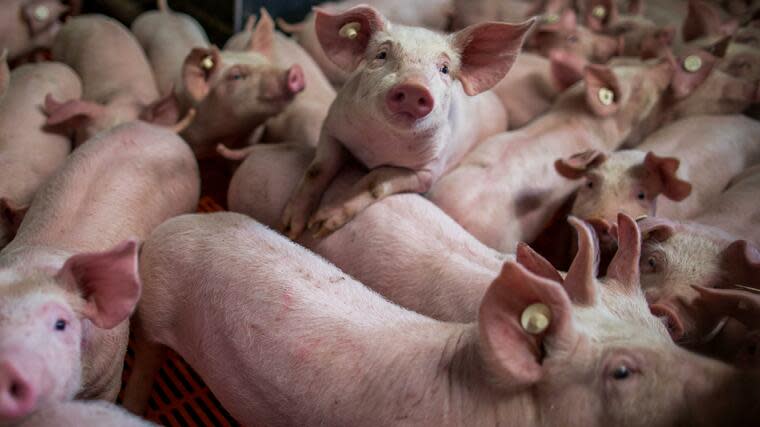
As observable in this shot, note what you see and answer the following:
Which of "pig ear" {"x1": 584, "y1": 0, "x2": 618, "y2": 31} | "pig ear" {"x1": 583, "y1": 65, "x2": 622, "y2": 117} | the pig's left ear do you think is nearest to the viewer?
the pig's left ear

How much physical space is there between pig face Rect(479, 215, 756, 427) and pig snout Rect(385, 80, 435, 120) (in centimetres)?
66

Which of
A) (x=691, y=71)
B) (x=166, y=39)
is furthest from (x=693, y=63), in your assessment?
(x=166, y=39)

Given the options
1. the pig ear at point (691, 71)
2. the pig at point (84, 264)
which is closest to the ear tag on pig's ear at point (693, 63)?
the pig ear at point (691, 71)

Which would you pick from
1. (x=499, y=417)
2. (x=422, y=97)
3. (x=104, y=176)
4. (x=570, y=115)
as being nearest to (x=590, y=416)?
(x=499, y=417)

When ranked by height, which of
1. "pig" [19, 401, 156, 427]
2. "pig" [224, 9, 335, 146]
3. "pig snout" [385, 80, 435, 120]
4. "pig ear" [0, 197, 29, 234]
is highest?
"pig snout" [385, 80, 435, 120]

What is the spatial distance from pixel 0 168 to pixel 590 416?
2.30 m

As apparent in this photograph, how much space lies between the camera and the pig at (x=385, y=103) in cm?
201

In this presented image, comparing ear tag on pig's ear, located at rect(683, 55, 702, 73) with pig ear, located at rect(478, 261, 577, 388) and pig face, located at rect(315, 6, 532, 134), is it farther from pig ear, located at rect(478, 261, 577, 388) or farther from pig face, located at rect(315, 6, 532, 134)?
pig ear, located at rect(478, 261, 577, 388)

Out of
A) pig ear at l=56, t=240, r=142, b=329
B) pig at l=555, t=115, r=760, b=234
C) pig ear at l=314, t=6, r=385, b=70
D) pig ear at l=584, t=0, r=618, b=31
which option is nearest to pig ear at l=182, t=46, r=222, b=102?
pig ear at l=314, t=6, r=385, b=70

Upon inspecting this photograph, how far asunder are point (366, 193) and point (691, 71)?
181 centimetres

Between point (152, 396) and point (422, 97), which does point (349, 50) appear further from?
point (152, 396)

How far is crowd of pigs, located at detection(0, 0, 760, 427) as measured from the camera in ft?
4.59

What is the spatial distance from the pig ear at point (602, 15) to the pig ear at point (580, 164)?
1520mm

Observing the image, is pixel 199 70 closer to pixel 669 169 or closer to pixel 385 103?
pixel 385 103
